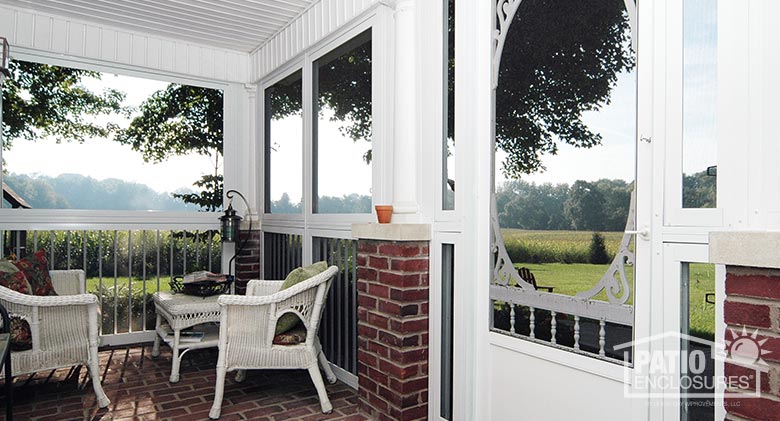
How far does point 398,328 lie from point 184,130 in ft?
10.6

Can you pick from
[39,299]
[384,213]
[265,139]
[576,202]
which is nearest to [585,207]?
[576,202]

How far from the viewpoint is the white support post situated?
2.92 m

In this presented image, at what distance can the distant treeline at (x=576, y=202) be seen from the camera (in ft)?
5.65

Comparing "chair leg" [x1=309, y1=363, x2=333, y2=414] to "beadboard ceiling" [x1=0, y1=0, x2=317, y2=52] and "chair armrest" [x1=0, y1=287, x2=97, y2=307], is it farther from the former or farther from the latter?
"beadboard ceiling" [x1=0, y1=0, x2=317, y2=52]

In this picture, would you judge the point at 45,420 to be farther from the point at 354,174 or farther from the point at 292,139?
the point at 292,139

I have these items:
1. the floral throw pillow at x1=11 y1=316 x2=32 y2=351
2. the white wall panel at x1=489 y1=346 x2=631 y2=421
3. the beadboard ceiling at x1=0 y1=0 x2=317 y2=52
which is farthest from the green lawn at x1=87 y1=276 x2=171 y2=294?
the white wall panel at x1=489 y1=346 x2=631 y2=421

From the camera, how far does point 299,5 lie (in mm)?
3912

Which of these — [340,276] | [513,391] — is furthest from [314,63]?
[513,391]

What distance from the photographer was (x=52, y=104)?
4312 mm

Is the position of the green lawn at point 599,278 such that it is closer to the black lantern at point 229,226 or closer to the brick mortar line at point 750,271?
the brick mortar line at point 750,271

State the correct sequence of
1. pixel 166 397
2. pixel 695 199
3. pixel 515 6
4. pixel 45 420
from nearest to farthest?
pixel 695 199 < pixel 515 6 < pixel 45 420 < pixel 166 397

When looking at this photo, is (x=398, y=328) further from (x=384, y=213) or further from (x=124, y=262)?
(x=124, y=262)

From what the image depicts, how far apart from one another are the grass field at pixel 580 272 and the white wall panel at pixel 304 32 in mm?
1817

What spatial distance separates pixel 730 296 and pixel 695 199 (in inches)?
13.7
